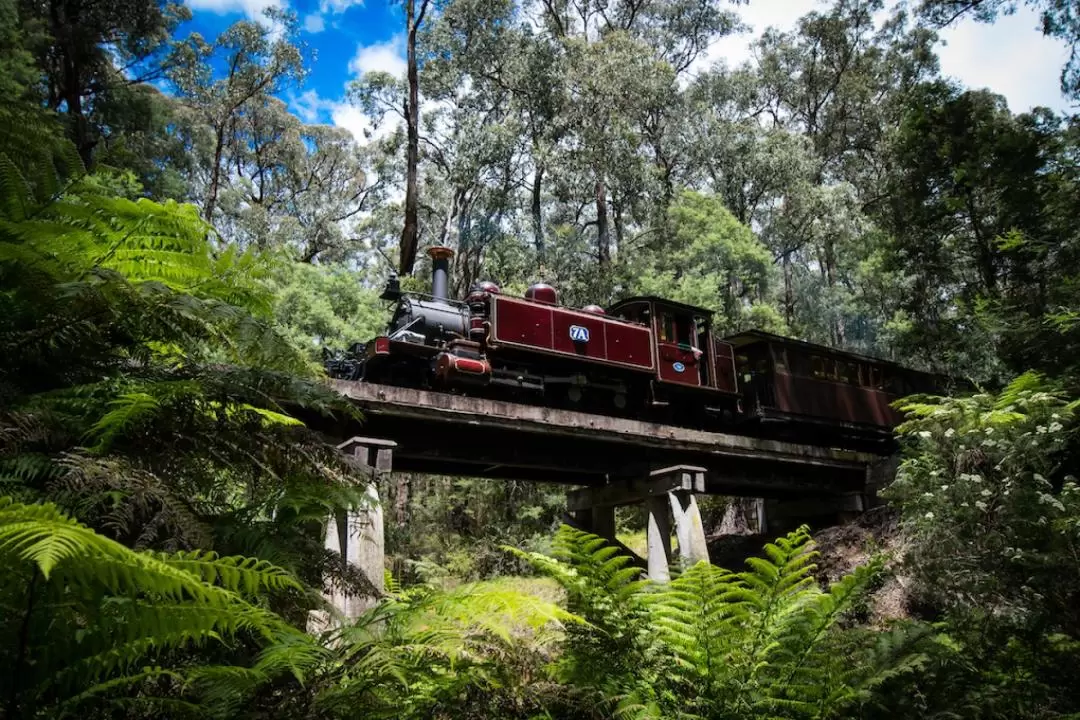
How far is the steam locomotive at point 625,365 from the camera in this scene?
1079 centimetres

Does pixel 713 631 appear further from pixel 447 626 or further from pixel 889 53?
pixel 889 53

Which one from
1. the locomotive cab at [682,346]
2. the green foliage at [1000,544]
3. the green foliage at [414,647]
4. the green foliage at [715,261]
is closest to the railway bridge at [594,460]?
the locomotive cab at [682,346]

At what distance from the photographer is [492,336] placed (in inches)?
427

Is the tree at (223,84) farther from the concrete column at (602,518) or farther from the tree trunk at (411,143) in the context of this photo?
the concrete column at (602,518)

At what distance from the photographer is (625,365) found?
11.9 m

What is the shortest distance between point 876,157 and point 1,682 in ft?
125

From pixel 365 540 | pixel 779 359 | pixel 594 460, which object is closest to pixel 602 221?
pixel 779 359

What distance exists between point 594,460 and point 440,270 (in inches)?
188

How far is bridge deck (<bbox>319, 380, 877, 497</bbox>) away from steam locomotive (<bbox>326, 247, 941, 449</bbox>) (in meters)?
1.10

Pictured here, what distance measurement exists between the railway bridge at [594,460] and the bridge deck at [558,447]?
0.05 ft

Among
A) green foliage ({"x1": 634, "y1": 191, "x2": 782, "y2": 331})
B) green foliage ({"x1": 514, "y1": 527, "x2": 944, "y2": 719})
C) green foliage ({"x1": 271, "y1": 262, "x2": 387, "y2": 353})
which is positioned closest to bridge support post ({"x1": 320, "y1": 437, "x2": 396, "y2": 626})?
green foliage ({"x1": 514, "y1": 527, "x2": 944, "y2": 719})

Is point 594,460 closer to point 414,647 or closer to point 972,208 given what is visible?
point 414,647

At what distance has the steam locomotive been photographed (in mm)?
10789

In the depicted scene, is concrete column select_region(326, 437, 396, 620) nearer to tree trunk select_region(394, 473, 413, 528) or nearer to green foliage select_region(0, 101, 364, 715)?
green foliage select_region(0, 101, 364, 715)
